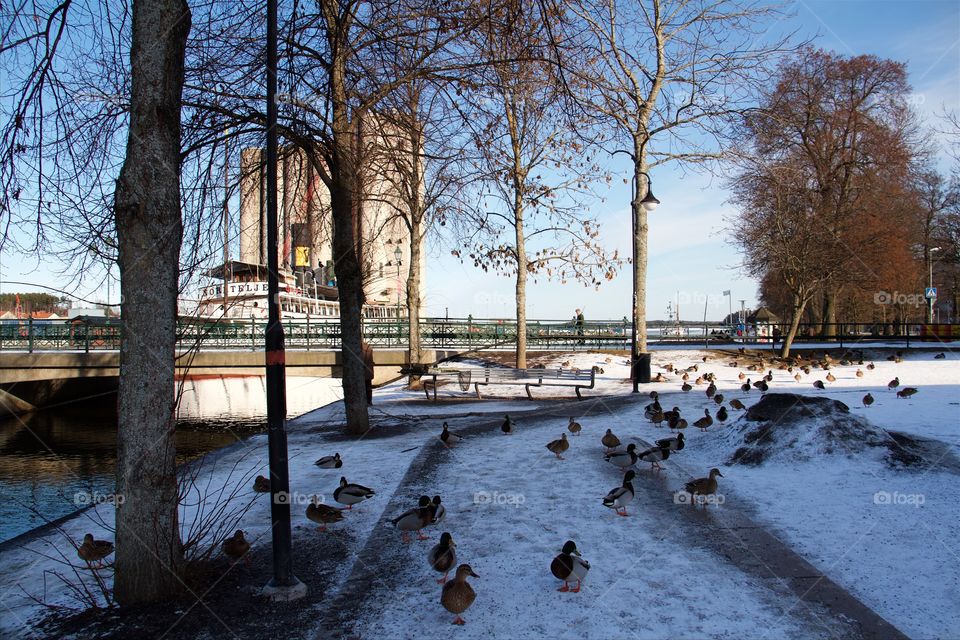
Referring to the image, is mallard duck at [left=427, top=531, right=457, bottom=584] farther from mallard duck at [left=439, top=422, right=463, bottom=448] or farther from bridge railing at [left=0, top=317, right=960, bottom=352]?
bridge railing at [left=0, top=317, right=960, bottom=352]

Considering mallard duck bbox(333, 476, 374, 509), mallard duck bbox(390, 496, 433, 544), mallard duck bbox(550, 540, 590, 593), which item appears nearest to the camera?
mallard duck bbox(550, 540, 590, 593)

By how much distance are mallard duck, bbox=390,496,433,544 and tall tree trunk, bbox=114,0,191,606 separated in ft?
7.20

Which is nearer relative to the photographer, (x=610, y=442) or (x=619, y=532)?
(x=619, y=532)

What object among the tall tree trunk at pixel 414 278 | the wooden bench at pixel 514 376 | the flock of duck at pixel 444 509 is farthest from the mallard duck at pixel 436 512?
the tall tree trunk at pixel 414 278

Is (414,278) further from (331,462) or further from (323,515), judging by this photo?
(323,515)

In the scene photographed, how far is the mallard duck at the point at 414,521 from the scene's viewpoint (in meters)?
6.51

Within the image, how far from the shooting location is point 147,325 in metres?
5.12

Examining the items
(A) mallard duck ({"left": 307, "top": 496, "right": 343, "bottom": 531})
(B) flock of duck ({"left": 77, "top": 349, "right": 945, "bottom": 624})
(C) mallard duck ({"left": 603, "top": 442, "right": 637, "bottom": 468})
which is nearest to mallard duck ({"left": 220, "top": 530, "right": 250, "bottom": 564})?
(B) flock of duck ({"left": 77, "top": 349, "right": 945, "bottom": 624})

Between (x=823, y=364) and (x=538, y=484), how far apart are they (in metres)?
17.7

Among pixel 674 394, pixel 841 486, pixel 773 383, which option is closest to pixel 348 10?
pixel 841 486

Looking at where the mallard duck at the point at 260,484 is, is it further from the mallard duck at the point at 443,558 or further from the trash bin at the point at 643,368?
the trash bin at the point at 643,368

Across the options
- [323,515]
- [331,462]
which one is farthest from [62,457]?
[323,515]

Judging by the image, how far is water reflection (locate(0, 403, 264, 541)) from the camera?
11183 millimetres

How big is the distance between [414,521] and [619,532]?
90.6 inches
